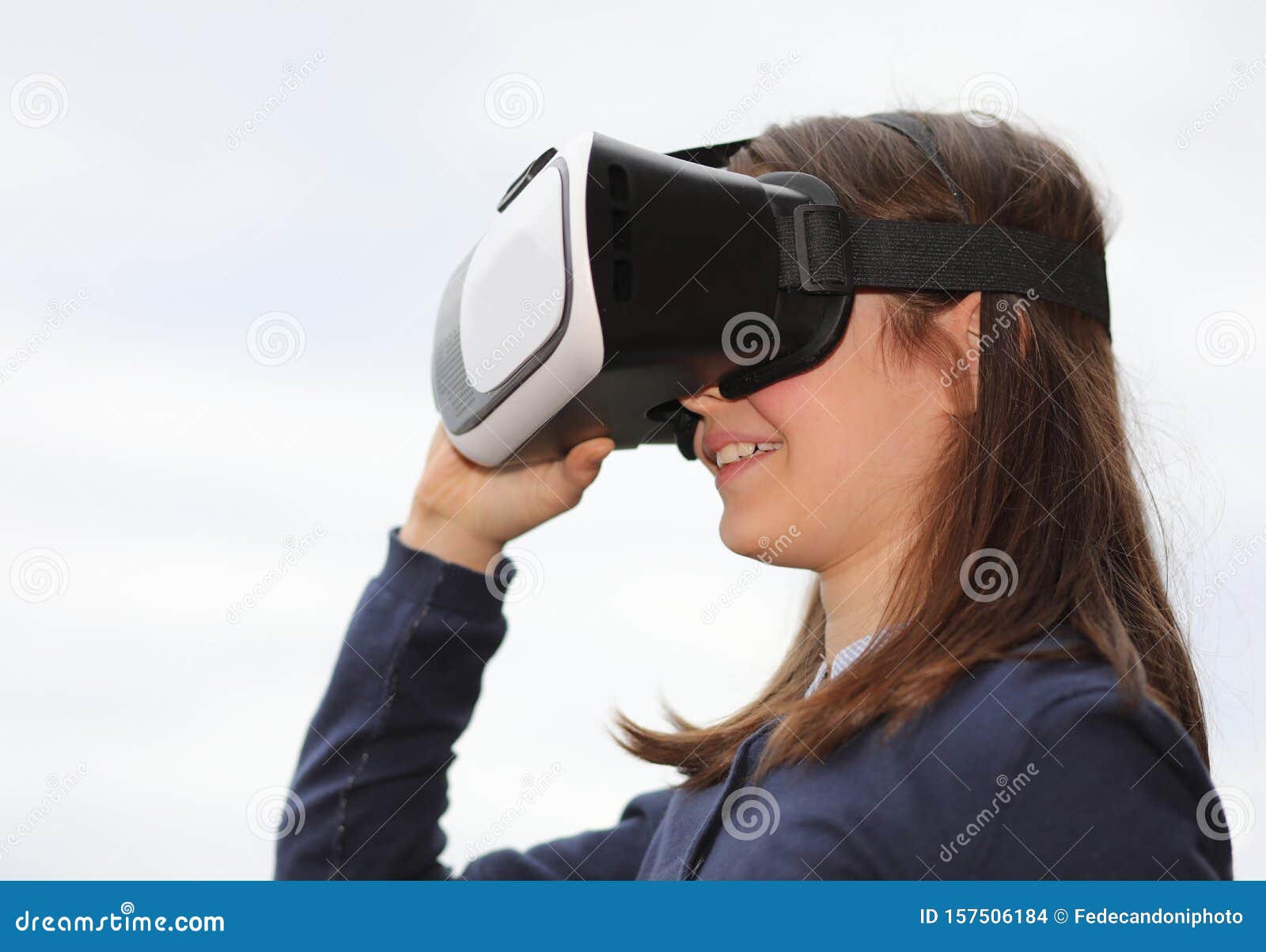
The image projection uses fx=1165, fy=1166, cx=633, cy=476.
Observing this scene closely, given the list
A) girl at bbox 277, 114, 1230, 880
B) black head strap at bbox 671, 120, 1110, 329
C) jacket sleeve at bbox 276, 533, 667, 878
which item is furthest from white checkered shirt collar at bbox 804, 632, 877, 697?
jacket sleeve at bbox 276, 533, 667, 878

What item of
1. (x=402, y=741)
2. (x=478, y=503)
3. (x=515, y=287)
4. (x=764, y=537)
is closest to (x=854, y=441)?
(x=764, y=537)

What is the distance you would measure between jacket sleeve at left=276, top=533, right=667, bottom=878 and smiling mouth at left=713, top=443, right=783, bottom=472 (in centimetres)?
39

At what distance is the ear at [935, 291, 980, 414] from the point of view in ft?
3.60

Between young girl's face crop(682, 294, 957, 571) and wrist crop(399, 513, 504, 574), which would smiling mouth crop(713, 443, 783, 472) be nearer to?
young girl's face crop(682, 294, 957, 571)

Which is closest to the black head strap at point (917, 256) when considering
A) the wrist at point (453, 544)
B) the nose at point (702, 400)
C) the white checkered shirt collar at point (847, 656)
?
the nose at point (702, 400)

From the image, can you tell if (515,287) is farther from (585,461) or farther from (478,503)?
(478,503)

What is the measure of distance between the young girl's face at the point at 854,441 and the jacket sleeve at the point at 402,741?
0.49 metres

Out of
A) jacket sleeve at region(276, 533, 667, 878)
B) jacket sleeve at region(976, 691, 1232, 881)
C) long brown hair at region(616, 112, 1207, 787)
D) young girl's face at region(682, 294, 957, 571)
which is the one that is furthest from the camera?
jacket sleeve at region(276, 533, 667, 878)

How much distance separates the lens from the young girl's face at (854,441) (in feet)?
3.58

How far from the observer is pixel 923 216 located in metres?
1.12

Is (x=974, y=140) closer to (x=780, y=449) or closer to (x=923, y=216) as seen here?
(x=923, y=216)

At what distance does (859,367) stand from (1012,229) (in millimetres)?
214

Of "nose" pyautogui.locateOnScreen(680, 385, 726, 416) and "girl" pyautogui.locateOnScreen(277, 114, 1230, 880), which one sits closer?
"girl" pyautogui.locateOnScreen(277, 114, 1230, 880)

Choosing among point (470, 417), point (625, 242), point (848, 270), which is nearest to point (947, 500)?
point (848, 270)
